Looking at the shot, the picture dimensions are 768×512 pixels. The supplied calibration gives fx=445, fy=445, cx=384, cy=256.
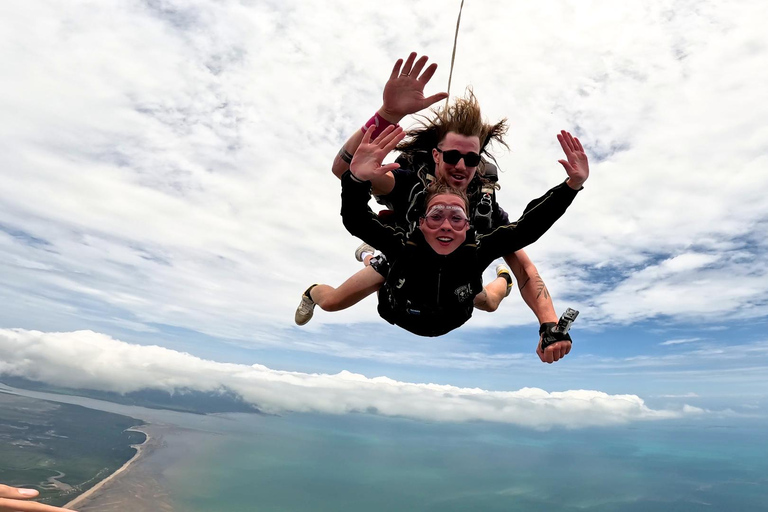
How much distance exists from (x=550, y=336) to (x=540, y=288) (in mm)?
1154

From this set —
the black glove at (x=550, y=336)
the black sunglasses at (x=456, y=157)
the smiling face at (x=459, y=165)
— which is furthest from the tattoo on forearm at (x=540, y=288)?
the black sunglasses at (x=456, y=157)

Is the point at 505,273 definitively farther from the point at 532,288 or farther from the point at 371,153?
the point at 371,153

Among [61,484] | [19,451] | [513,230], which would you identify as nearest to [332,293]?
[513,230]

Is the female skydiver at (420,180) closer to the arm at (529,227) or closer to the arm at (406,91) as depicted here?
the arm at (406,91)

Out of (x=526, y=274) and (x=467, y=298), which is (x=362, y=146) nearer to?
(x=467, y=298)

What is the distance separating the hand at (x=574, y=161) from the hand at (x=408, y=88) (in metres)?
1.32

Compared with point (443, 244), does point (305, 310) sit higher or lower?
lower

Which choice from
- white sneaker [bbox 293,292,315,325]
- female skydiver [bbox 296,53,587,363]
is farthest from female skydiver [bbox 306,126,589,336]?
white sneaker [bbox 293,292,315,325]

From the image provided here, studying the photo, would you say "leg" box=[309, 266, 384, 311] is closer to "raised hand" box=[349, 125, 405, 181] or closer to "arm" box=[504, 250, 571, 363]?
"arm" box=[504, 250, 571, 363]

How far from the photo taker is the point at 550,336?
4453 millimetres

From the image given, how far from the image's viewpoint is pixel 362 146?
3844 millimetres

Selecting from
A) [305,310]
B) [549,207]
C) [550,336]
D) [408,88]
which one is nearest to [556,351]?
[550,336]

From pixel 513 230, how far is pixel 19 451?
10535 inches

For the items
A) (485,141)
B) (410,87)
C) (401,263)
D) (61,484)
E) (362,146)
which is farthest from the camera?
(61,484)
